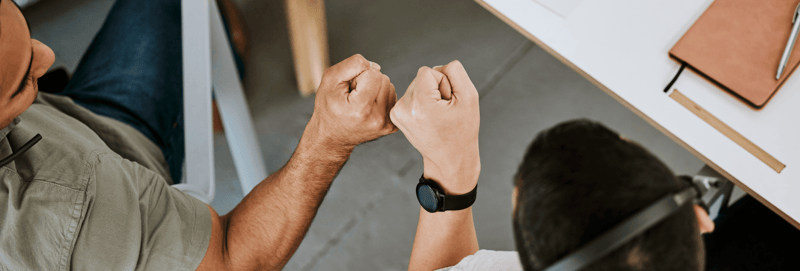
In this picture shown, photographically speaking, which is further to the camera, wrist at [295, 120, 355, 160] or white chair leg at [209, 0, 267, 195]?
white chair leg at [209, 0, 267, 195]

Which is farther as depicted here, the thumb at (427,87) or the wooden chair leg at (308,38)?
the wooden chair leg at (308,38)

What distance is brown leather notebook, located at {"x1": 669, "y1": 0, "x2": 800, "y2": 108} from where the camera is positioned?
2.17ft

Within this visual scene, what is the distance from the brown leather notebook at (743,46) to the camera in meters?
0.66

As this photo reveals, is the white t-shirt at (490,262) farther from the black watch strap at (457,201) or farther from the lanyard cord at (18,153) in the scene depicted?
the lanyard cord at (18,153)

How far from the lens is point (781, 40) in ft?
2.23

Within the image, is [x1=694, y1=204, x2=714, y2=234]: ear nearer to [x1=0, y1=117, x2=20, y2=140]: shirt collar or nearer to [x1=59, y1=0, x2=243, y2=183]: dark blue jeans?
[x1=0, y1=117, x2=20, y2=140]: shirt collar

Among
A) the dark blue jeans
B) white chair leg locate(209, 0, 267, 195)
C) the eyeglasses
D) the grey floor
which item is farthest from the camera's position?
the grey floor

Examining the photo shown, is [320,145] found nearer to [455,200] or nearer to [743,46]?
[455,200]

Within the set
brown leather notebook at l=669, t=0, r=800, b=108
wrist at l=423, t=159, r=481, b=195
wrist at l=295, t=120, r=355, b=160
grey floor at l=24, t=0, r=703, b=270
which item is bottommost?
grey floor at l=24, t=0, r=703, b=270

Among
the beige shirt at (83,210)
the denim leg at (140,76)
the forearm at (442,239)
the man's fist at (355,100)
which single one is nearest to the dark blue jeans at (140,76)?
the denim leg at (140,76)

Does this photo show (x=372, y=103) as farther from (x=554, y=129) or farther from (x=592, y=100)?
(x=592, y=100)

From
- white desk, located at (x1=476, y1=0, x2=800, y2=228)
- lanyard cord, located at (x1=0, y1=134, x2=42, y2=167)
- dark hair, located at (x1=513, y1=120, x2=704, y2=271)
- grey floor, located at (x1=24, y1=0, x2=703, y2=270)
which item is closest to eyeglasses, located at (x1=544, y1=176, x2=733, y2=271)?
dark hair, located at (x1=513, y1=120, x2=704, y2=271)

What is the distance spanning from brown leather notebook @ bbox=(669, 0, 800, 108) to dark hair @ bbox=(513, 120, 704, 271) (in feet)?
1.58

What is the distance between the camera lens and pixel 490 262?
613 mm
